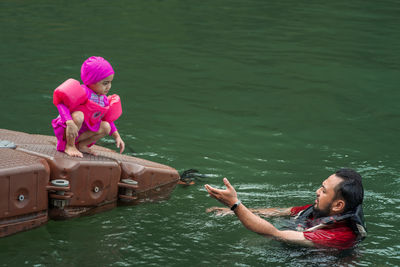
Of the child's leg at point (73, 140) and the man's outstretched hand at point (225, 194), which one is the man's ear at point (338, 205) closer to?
the man's outstretched hand at point (225, 194)

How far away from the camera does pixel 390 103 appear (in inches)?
401

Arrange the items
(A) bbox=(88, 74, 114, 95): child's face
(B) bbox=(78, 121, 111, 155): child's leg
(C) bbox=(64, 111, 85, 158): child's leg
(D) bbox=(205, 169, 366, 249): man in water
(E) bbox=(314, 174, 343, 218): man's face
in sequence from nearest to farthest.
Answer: (D) bbox=(205, 169, 366, 249): man in water < (E) bbox=(314, 174, 343, 218): man's face < (C) bbox=(64, 111, 85, 158): child's leg < (A) bbox=(88, 74, 114, 95): child's face < (B) bbox=(78, 121, 111, 155): child's leg

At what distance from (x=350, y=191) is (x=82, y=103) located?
8.20 feet

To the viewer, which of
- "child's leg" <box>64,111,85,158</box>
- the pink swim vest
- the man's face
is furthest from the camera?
"child's leg" <box>64,111,85,158</box>

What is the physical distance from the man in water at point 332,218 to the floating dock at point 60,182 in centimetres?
129

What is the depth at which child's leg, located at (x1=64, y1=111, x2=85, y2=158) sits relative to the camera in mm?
5250

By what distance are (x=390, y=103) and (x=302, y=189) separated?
14.1 feet

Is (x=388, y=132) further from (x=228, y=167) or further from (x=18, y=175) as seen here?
(x=18, y=175)

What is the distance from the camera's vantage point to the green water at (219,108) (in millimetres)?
5188

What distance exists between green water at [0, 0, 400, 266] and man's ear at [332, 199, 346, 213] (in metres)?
0.42

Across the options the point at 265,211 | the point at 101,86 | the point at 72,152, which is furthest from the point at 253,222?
the point at 101,86

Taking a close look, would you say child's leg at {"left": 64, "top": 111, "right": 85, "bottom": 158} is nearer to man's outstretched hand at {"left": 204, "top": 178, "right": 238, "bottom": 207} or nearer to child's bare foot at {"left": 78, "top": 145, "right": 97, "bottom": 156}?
child's bare foot at {"left": 78, "top": 145, "right": 97, "bottom": 156}

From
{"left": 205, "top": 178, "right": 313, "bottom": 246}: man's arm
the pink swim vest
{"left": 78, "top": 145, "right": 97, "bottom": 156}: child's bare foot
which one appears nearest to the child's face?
the pink swim vest

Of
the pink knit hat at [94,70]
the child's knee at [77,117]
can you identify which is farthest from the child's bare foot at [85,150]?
the pink knit hat at [94,70]
